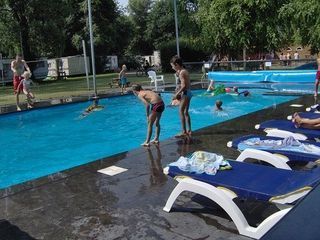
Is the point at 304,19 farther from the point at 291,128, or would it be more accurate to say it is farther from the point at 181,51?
the point at 181,51

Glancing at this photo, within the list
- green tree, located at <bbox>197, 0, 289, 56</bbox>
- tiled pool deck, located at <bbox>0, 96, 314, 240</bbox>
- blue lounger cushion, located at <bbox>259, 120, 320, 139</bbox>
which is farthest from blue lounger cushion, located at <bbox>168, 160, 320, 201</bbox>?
green tree, located at <bbox>197, 0, 289, 56</bbox>

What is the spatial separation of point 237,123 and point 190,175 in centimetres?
547

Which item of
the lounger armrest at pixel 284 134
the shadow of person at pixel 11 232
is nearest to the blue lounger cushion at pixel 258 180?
the shadow of person at pixel 11 232

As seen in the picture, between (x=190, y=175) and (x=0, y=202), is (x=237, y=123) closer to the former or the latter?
(x=190, y=175)

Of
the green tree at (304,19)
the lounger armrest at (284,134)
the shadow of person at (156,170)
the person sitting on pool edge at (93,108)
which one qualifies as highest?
the green tree at (304,19)

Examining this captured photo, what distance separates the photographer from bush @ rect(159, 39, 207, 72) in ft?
119

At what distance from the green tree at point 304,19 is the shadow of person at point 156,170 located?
16184 mm

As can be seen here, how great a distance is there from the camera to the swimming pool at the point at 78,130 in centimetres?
978

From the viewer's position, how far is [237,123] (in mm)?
9969

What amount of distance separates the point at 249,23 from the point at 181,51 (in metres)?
13.8

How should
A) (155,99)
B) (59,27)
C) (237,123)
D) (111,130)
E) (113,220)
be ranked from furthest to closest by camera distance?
(59,27) < (111,130) < (237,123) < (155,99) < (113,220)

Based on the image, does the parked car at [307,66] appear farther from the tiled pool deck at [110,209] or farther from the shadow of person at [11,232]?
the shadow of person at [11,232]

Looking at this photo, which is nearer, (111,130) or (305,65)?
(111,130)

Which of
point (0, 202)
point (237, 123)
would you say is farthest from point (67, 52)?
point (0, 202)
